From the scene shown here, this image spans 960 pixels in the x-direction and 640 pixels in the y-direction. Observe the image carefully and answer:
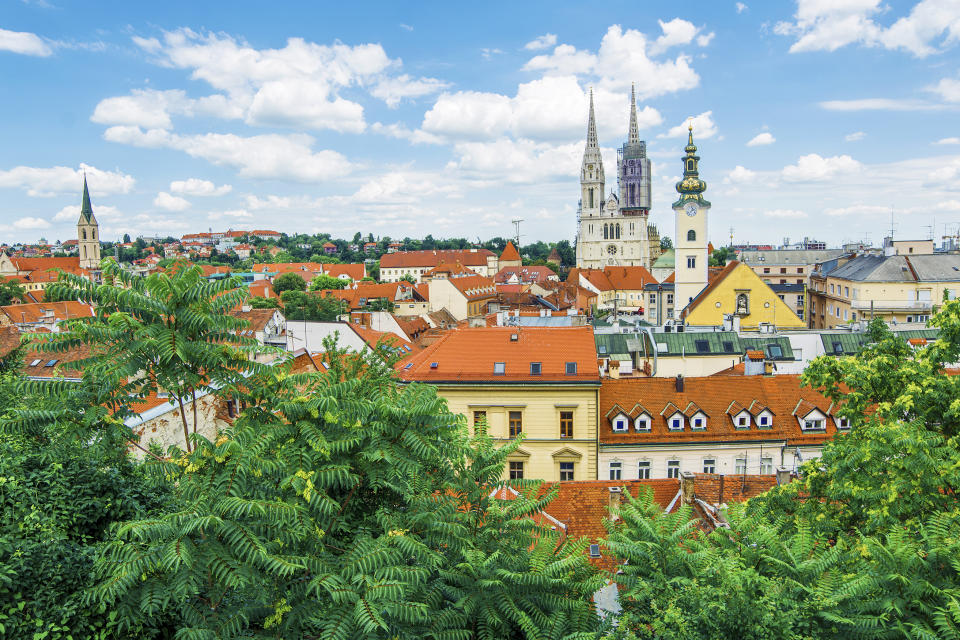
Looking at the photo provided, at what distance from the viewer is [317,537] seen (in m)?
8.85

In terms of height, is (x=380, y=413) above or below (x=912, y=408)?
above

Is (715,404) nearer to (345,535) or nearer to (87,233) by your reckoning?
(345,535)

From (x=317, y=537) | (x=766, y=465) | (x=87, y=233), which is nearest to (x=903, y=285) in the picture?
(x=766, y=465)

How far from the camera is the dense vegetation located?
316 inches

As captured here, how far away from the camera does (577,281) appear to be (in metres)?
138

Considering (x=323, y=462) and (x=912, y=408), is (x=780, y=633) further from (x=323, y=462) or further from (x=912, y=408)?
(x=912, y=408)

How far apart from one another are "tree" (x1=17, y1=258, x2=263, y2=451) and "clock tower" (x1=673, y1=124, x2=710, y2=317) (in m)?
65.1

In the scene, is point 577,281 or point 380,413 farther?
point 577,281

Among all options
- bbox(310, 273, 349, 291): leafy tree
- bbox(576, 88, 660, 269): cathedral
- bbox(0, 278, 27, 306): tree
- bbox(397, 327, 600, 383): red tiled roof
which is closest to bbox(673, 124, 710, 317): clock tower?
bbox(397, 327, 600, 383): red tiled roof

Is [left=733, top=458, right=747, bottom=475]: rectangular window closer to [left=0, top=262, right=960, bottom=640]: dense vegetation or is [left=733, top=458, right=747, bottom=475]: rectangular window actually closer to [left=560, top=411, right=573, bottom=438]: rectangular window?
[left=560, top=411, right=573, bottom=438]: rectangular window

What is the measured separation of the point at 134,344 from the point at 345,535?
4.02 m

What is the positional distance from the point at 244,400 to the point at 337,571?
2.88 metres

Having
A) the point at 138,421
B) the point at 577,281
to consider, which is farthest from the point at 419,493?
the point at 577,281

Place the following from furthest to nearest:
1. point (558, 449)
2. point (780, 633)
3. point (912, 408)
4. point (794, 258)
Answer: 1. point (794, 258)
2. point (558, 449)
3. point (912, 408)
4. point (780, 633)
